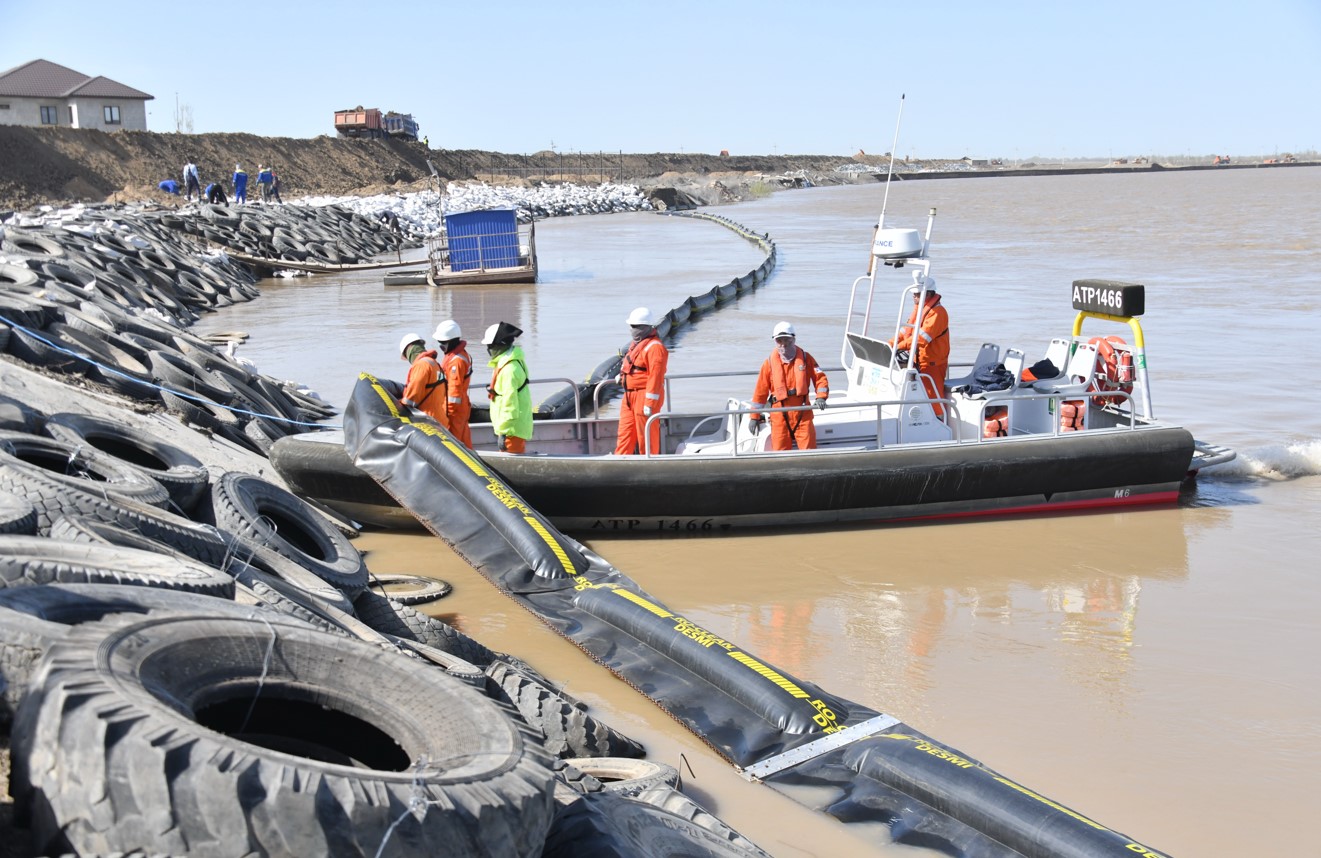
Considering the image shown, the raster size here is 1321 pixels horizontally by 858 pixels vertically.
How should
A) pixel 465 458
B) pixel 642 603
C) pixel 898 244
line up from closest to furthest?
pixel 642 603 → pixel 465 458 → pixel 898 244

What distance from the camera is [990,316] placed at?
2367 centimetres

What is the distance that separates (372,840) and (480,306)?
23.2m

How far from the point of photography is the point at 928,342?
10398mm

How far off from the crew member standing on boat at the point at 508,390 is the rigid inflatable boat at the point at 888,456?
0.22 metres

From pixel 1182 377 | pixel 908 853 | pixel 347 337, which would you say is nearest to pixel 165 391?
pixel 908 853

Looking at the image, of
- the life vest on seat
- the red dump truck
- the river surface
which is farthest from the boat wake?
the red dump truck

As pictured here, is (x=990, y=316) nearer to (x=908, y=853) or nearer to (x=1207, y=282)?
(x=1207, y=282)

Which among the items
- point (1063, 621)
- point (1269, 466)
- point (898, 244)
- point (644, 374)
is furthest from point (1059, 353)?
point (644, 374)

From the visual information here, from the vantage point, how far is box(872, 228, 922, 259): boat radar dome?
1030cm

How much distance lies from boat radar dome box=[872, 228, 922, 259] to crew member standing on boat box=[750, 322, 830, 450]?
1289 mm

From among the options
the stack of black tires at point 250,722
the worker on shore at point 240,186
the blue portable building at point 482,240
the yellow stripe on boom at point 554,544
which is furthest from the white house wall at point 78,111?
the stack of black tires at point 250,722

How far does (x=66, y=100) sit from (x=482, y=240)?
35.1 metres

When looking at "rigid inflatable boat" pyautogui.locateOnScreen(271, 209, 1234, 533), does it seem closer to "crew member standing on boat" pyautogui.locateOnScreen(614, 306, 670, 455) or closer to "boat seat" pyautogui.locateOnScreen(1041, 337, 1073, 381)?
"boat seat" pyautogui.locateOnScreen(1041, 337, 1073, 381)

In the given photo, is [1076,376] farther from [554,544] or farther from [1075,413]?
[554,544]
